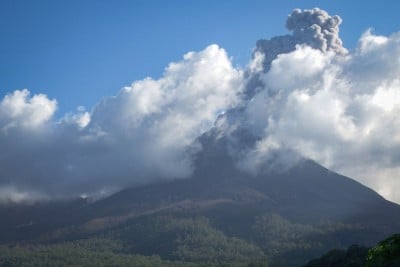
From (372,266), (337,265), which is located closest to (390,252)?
(372,266)

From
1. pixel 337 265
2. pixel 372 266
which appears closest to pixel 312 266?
pixel 337 265

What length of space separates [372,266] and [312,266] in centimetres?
11950

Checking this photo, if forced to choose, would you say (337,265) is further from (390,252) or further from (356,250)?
(390,252)

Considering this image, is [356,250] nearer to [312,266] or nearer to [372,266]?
[312,266]

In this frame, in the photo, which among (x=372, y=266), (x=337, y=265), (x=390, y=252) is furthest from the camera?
(x=337, y=265)

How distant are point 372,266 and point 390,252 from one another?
3.68m

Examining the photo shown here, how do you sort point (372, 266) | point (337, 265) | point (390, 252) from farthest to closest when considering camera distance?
point (337, 265)
point (372, 266)
point (390, 252)

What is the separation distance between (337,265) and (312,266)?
9267 millimetres

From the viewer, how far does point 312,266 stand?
158 meters

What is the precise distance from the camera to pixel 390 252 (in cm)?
3944

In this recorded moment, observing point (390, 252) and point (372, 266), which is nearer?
point (390, 252)

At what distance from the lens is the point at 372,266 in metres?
42.7

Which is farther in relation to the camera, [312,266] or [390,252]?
[312,266]

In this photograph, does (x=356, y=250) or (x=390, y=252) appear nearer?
(x=390, y=252)
